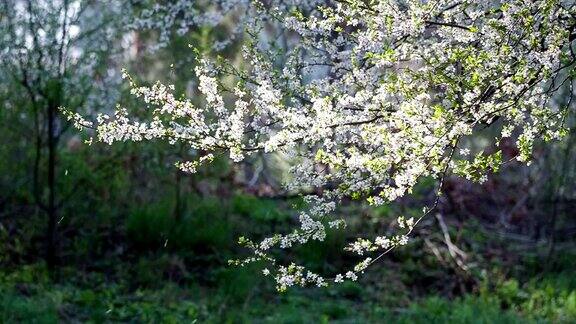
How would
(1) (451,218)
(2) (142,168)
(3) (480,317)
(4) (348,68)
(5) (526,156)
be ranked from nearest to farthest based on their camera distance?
(5) (526,156) → (4) (348,68) → (3) (480,317) → (2) (142,168) → (1) (451,218)

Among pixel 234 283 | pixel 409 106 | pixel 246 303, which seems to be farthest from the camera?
pixel 234 283

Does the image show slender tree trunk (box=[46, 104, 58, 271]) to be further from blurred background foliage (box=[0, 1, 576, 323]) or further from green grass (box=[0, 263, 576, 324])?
green grass (box=[0, 263, 576, 324])

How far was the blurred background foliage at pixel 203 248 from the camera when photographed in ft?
24.3

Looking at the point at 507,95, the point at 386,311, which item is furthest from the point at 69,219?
the point at 507,95

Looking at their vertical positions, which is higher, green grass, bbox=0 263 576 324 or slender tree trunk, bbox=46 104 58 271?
slender tree trunk, bbox=46 104 58 271

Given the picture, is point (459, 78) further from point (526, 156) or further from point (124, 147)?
point (124, 147)

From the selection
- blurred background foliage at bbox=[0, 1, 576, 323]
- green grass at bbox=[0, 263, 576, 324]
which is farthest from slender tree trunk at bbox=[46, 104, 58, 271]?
green grass at bbox=[0, 263, 576, 324]

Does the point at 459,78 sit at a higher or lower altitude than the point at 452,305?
higher

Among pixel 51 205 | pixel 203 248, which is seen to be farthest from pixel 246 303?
pixel 51 205

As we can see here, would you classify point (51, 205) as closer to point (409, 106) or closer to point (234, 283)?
point (234, 283)

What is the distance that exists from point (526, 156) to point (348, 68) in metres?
1.69

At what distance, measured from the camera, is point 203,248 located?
947 centimetres

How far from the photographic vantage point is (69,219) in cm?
935

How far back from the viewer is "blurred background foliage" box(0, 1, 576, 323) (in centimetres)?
742
